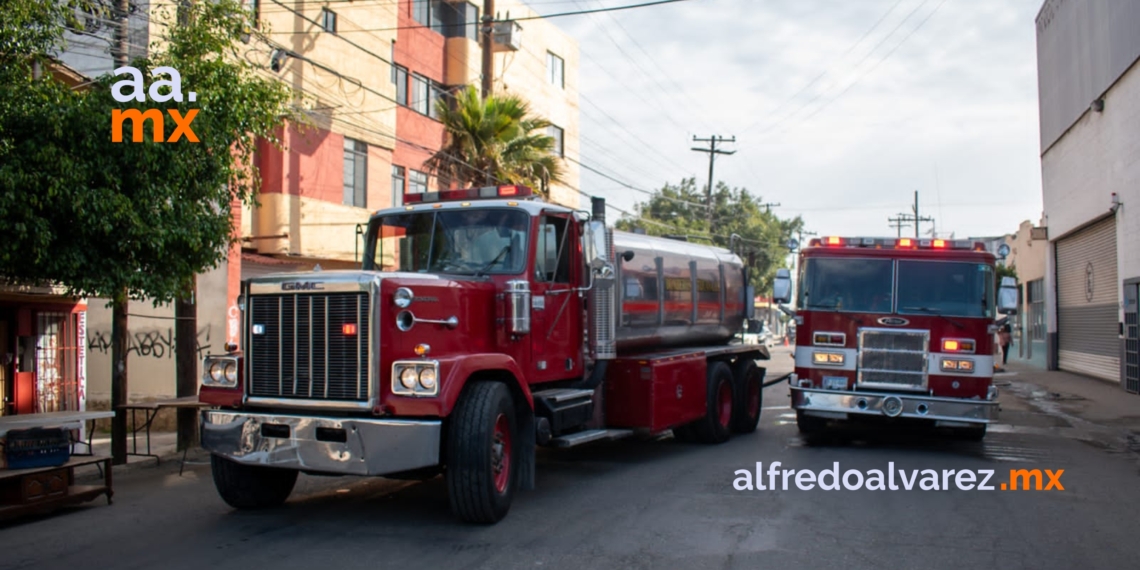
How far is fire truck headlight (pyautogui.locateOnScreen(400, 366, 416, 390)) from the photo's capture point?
7.62m

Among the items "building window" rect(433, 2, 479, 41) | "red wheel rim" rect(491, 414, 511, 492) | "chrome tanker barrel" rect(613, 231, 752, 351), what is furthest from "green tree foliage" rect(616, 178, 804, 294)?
"red wheel rim" rect(491, 414, 511, 492)

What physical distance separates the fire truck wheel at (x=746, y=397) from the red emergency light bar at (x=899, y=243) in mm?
2670

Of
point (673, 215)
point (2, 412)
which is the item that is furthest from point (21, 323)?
point (673, 215)

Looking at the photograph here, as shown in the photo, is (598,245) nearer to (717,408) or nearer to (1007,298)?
(717,408)

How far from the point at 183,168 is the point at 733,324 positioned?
29.0 ft

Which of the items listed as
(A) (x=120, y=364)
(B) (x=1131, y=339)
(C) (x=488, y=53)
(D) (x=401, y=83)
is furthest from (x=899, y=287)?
(D) (x=401, y=83)

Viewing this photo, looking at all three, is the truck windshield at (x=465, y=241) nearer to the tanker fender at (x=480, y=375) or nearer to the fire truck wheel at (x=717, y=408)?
the tanker fender at (x=480, y=375)

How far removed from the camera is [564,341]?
10180 mm

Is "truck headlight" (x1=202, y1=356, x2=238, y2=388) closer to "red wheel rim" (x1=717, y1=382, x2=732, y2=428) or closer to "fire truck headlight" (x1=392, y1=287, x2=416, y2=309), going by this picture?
"fire truck headlight" (x1=392, y1=287, x2=416, y2=309)

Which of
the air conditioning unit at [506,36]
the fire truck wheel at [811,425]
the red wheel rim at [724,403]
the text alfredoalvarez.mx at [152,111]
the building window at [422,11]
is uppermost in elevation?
the building window at [422,11]

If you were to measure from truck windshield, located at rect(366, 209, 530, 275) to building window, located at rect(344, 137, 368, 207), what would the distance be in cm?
1300

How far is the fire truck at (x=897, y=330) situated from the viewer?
12.0 metres

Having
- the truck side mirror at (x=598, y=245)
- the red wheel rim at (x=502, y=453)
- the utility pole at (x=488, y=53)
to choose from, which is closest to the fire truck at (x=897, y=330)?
the truck side mirror at (x=598, y=245)

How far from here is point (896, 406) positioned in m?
12.0
